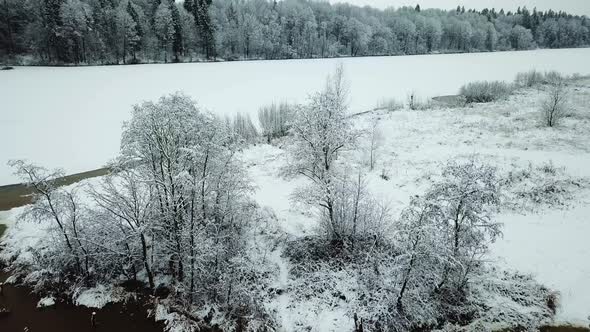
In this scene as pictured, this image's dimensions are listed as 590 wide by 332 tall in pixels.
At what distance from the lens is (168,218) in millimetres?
14984

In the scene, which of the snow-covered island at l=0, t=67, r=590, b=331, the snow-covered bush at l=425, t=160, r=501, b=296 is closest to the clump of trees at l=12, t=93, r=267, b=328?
the snow-covered island at l=0, t=67, r=590, b=331

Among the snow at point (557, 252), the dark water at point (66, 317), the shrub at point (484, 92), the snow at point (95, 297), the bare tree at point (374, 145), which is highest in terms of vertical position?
the shrub at point (484, 92)

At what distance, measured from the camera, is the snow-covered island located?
47.1ft

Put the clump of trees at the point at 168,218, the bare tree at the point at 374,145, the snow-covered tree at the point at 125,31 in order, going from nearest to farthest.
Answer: the clump of trees at the point at 168,218 → the bare tree at the point at 374,145 → the snow-covered tree at the point at 125,31

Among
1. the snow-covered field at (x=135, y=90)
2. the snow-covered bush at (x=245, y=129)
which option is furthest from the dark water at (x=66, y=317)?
the snow-covered bush at (x=245, y=129)

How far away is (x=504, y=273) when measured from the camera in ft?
52.7

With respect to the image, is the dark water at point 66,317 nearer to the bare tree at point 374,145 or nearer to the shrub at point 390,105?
the bare tree at point 374,145

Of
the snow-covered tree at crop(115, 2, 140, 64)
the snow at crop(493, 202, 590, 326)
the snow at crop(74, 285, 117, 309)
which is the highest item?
the snow-covered tree at crop(115, 2, 140, 64)

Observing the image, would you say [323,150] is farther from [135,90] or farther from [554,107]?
[135,90]

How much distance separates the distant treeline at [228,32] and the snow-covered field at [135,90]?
8171 millimetres

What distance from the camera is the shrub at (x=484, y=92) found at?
147 feet

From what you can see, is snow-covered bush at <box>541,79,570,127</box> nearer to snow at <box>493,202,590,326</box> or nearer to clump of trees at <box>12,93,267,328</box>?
snow at <box>493,202,590,326</box>

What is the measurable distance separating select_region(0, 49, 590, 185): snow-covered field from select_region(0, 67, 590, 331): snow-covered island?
11.3 m

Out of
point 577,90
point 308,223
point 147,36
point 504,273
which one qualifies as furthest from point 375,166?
point 147,36
